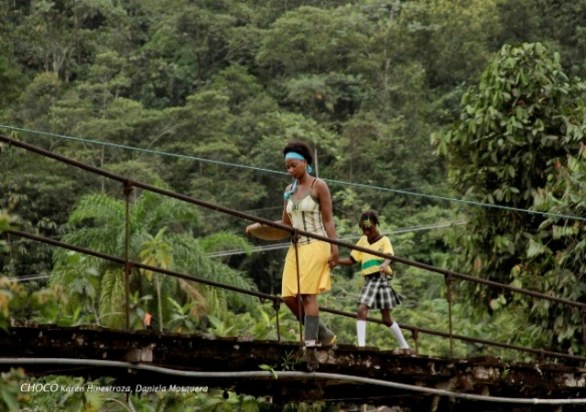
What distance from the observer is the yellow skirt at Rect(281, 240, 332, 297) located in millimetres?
7855

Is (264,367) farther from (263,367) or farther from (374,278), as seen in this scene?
(374,278)

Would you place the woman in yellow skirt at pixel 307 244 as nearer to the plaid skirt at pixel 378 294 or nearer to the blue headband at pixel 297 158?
the blue headband at pixel 297 158

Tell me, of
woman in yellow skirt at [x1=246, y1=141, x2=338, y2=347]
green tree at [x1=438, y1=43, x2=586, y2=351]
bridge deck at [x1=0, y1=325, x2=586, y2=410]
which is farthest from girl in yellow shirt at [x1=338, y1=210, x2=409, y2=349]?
green tree at [x1=438, y1=43, x2=586, y2=351]

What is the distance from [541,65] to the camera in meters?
13.9

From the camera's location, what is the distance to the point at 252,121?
38250mm

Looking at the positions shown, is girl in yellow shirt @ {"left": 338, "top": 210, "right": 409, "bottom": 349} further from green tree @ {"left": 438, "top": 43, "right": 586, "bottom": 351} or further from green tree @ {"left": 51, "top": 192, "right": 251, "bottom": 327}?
green tree @ {"left": 51, "top": 192, "right": 251, "bottom": 327}

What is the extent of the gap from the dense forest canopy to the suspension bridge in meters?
4.72

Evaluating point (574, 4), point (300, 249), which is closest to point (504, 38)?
point (574, 4)

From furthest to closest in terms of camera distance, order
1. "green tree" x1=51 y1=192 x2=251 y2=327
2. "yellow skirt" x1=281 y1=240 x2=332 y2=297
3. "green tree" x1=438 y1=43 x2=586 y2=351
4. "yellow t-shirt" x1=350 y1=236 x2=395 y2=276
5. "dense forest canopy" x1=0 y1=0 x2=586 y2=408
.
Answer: "dense forest canopy" x1=0 y1=0 x2=586 y2=408, "green tree" x1=51 y1=192 x2=251 y2=327, "green tree" x1=438 y1=43 x2=586 y2=351, "yellow t-shirt" x1=350 y1=236 x2=395 y2=276, "yellow skirt" x1=281 y1=240 x2=332 y2=297

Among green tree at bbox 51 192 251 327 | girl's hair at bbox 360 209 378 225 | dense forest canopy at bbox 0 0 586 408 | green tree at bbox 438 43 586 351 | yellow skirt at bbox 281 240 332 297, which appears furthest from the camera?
dense forest canopy at bbox 0 0 586 408

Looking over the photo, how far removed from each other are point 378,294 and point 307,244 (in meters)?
1.37

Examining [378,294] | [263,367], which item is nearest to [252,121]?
[378,294]

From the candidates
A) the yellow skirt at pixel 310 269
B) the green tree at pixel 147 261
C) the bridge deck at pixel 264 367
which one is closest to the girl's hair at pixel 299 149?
the yellow skirt at pixel 310 269

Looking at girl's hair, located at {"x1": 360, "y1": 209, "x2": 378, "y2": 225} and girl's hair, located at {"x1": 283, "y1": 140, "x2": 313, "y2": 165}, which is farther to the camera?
girl's hair, located at {"x1": 360, "y1": 209, "x2": 378, "y2": 225}
